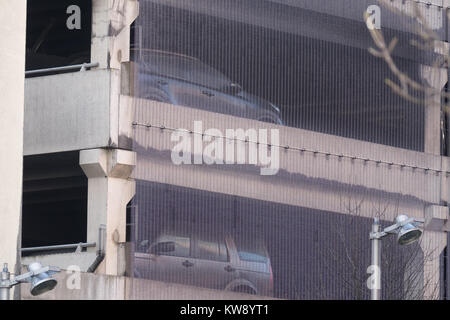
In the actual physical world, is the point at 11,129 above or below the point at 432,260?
above

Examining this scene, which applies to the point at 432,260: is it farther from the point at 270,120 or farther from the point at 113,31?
the point at 113,31

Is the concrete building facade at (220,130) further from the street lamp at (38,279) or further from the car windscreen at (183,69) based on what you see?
the street lamp at (38,279)

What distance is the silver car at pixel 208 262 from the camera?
24797 millimetres

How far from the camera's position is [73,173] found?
2781cm

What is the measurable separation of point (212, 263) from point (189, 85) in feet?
11.4

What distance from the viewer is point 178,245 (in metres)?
25.1

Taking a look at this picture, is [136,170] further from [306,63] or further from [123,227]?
[306,63]

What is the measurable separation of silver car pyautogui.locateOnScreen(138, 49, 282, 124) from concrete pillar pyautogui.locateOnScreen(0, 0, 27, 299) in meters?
2.61

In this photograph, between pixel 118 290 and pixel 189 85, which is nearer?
pixel 118 290

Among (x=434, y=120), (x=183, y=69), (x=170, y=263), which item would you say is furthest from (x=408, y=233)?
(x=434, y=120)

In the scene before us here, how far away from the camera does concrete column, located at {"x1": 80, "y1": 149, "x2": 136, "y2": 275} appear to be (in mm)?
24641

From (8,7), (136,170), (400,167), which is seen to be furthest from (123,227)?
(400,167)

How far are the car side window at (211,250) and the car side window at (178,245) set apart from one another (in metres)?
0.18

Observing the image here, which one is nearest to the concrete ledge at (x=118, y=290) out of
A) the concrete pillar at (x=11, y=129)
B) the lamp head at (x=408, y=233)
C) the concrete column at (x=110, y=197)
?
the concrete column at (x=110, y=197)
